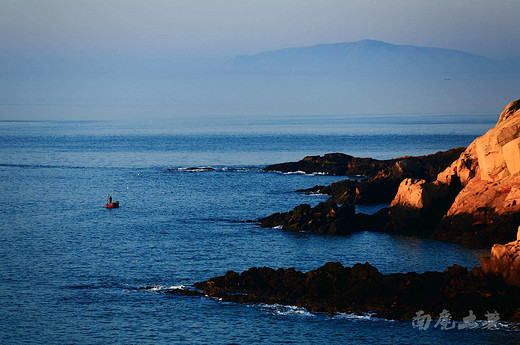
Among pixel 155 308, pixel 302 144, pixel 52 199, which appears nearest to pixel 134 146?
pixel 302 144

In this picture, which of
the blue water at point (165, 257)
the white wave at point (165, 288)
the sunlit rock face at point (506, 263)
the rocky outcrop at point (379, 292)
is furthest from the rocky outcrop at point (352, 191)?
the sunlit rock face at point (506, 263)

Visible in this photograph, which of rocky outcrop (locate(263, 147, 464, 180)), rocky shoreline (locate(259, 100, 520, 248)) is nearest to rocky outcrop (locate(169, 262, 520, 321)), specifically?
rocky shoreline (locate(259, 100, 520, 248))

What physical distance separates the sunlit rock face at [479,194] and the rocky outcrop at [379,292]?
14.9m

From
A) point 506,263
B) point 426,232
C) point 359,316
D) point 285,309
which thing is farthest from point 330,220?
point 359,316

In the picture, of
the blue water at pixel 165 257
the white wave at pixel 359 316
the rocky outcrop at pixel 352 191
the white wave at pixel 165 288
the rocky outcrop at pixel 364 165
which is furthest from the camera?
the rocky outcrop at pixel 364 165

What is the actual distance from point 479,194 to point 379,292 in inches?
846

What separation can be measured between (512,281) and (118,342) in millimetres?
22060

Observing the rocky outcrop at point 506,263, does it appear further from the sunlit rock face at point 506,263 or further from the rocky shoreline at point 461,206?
the rocky shoreline at point 461,206

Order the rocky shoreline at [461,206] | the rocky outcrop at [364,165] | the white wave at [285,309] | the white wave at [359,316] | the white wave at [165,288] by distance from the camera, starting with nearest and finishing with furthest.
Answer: the white wave at [359,316] → the white wave at [285,309] → the white wave at [165,288] → the rocky shoreline at [461,206] → the rocky outcrop at [364,165]

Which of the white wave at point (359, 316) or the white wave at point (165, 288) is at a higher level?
the white wave at point (359, 316)

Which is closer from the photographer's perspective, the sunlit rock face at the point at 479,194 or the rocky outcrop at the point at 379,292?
the rocky outcrop at the point at 379,292

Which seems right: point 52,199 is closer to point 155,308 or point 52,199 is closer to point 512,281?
point 155,308

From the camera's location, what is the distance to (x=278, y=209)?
79.2m

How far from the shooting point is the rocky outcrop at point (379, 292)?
127 ft
